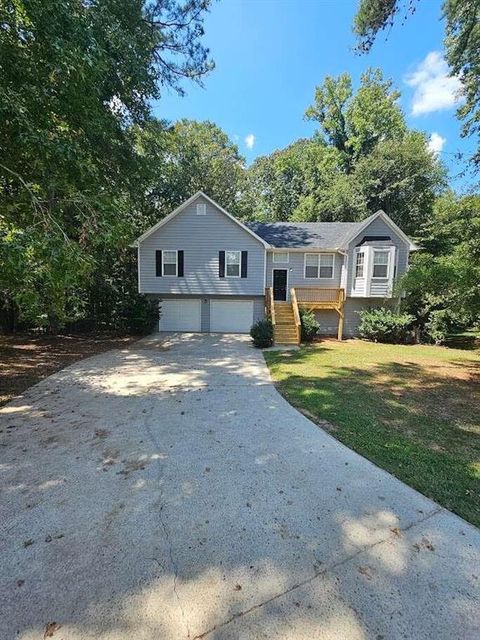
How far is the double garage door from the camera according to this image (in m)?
16.5

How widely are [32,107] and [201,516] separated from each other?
6.28 metres

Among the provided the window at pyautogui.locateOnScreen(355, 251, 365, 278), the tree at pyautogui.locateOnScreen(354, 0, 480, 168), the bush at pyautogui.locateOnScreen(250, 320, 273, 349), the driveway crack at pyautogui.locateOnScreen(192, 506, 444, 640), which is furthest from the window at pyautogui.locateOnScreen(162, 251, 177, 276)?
the driveway crack at pyautogui.locateOnScreen(192, 506, 444, 640)

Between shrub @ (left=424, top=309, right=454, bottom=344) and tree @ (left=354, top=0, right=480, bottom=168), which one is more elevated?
tree @ (left=354, top=0, right=480, bottom=168)

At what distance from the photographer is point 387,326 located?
587 inches

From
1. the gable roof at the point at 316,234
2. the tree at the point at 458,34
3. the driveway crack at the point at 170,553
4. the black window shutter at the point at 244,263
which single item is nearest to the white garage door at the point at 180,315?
the black window shutter at the point at 244,263

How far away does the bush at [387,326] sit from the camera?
14836 millimetres

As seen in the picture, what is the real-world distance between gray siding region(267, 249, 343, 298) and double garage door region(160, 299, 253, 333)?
6.61 ft

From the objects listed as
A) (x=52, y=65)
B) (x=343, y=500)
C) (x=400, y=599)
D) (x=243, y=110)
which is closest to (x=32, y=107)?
(x=52, y=65)

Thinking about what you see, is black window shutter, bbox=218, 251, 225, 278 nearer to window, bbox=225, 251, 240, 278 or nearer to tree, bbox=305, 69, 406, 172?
window, bbox=225, 251, 240, 278

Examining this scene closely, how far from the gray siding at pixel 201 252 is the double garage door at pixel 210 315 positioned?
0.69 metres

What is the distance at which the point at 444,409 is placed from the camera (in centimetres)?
612

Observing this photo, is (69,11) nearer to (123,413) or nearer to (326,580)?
(123,413)

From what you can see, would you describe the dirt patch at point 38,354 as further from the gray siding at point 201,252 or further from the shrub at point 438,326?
the shrub at point 438,326

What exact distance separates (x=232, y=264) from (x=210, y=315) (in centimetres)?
276
